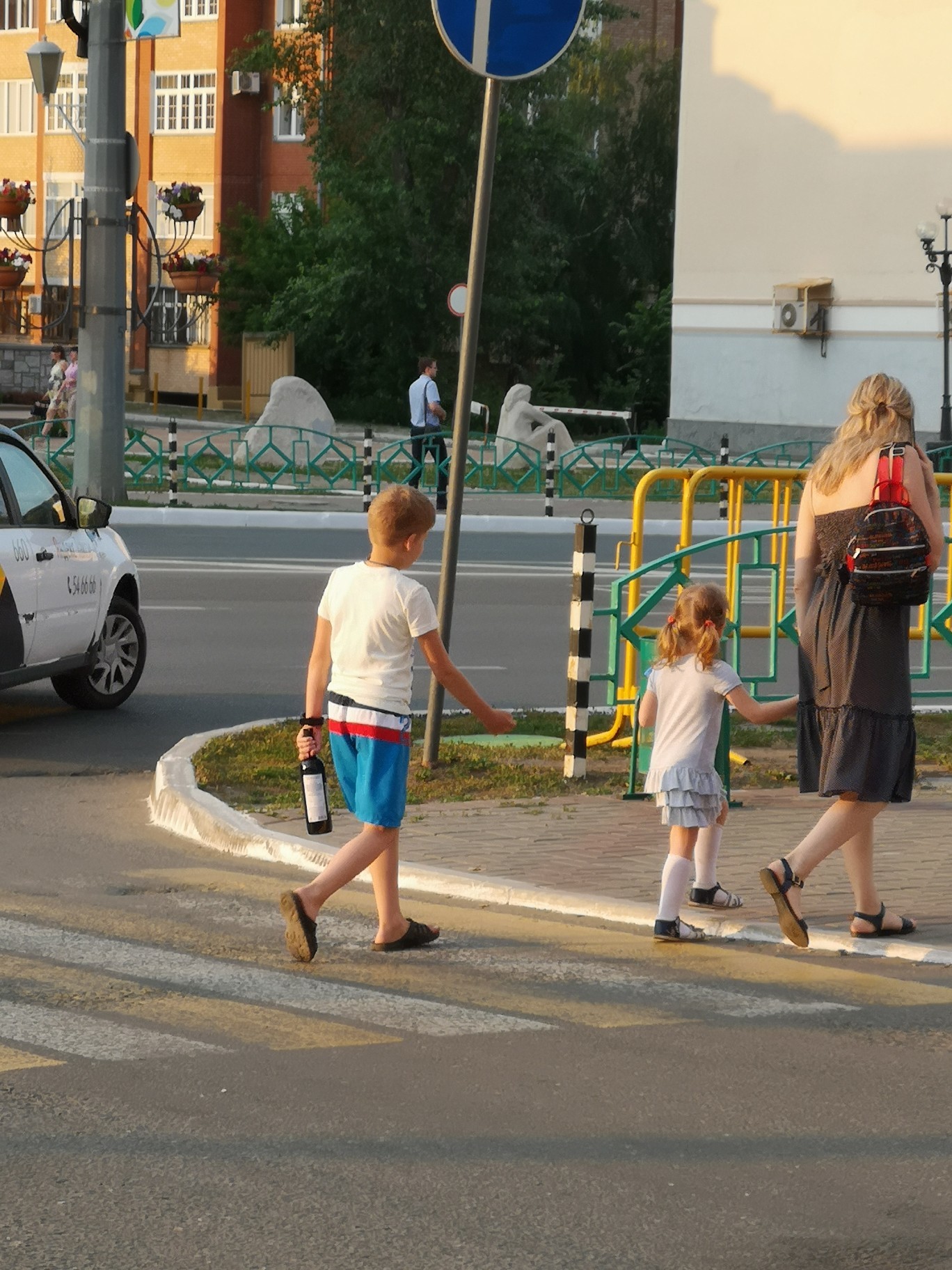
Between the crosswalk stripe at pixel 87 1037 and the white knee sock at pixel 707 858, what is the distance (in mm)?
2305

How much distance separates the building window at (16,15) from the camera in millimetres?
67750

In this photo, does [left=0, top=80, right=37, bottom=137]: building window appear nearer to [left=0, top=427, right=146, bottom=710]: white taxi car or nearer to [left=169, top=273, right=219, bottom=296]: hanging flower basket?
[left=169, top=273, right=219, bottom=296]: hanging flower basket

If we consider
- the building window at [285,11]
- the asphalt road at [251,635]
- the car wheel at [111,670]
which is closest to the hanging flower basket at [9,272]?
the building window at [285,11]

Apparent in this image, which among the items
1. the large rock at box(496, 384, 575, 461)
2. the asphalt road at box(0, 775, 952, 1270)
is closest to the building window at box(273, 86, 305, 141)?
the large rock at box(496, 384, 575, 461)

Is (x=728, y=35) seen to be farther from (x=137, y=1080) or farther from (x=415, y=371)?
(x=137, y=1080)

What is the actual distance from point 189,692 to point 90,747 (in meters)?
1.91

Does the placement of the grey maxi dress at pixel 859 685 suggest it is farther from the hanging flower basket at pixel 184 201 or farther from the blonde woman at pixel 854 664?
the hanging flower basket at pixel 184 201

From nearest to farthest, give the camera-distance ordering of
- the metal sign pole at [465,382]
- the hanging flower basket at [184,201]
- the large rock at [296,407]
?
the metal sign pole at [465,382], the hanging flower basket at [184,201], the large rock at [296,407]

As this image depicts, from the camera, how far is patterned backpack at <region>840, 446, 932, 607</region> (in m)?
6.52

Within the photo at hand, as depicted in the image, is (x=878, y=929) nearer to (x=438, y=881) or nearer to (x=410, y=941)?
(x=410, y=941)

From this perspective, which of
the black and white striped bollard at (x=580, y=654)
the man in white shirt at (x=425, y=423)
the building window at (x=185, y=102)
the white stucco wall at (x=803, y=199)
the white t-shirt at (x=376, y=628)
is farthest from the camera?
the building window at (x=185, y=102)

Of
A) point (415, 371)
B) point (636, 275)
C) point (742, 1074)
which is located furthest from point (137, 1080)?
point (636, 275)

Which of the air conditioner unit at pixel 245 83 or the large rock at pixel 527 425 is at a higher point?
the air conditioner unit at pixel 245 83

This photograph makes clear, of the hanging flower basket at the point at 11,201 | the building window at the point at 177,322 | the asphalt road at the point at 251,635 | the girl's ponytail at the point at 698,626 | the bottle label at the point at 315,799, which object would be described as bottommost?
the asphalt road at the point at 251,635
